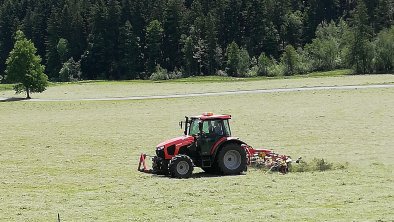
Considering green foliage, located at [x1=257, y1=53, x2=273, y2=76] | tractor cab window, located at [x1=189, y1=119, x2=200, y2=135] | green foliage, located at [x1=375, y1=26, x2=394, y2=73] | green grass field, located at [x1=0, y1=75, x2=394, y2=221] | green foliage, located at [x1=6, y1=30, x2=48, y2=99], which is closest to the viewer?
green grass field, located at [x1=0, y1=75, x2=394, y2=221]

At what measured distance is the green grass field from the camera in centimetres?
1942

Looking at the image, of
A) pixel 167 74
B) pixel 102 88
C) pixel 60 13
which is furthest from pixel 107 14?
pixel 102 88

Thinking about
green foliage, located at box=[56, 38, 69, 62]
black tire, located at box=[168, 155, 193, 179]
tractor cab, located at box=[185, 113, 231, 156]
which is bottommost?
black tire, located at box=[168, 155, 193, 179]

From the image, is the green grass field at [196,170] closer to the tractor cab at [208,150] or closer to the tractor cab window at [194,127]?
the tractor cab at [208,150]

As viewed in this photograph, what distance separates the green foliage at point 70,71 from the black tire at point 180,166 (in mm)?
132642

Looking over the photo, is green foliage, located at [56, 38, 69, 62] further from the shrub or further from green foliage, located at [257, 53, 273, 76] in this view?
the shrub

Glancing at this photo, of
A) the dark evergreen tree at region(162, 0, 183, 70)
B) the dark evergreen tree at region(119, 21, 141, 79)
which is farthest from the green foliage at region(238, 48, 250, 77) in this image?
the dark evergreen tree at region(119, 21, 141, 79)

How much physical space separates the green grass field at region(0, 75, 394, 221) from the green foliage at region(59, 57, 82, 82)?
91.4 m

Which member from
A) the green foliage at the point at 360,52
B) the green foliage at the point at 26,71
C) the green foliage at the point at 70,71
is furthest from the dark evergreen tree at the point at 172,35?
the green foliage at the point at 26,71

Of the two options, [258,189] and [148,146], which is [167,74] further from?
[258,189]

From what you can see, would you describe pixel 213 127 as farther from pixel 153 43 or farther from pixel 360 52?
pixel 153 43

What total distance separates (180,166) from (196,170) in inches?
115

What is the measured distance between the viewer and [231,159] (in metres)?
26.4

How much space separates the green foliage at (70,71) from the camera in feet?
509
